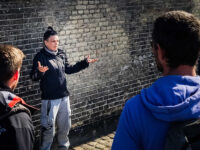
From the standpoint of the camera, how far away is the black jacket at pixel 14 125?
200cm

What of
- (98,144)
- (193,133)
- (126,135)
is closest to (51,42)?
(98,144)

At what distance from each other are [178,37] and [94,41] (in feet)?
14.5

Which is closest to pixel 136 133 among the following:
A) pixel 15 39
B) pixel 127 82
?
pixel 15 39

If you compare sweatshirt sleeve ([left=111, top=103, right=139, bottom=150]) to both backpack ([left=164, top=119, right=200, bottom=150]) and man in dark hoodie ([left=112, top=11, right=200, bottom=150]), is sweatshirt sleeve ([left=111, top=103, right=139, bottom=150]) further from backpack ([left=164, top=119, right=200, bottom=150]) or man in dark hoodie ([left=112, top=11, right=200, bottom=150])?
backpack ([left=164, top=119, right=200, bottom=150])

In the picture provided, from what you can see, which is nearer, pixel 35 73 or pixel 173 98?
pixel 173 98

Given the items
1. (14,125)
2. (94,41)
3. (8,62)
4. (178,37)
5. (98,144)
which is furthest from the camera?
(94,41)

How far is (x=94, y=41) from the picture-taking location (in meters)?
5.86

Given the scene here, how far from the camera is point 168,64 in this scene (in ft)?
5.22

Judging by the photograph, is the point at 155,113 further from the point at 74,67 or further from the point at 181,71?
the point at 74,67

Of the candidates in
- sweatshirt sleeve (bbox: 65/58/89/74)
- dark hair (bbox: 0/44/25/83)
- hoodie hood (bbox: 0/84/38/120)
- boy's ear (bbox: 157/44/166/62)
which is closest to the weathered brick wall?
sweatshirt sleeve (bbox: 65/58/89/74)

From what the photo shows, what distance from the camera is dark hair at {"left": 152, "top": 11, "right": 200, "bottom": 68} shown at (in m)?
1.52

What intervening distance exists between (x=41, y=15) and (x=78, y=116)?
2095 millimetres

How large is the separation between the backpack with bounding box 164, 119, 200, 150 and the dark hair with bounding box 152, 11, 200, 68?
338 millimetres

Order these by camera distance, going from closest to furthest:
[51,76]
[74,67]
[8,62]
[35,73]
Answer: [8,62], [35,73], [51,76], [74,67]
